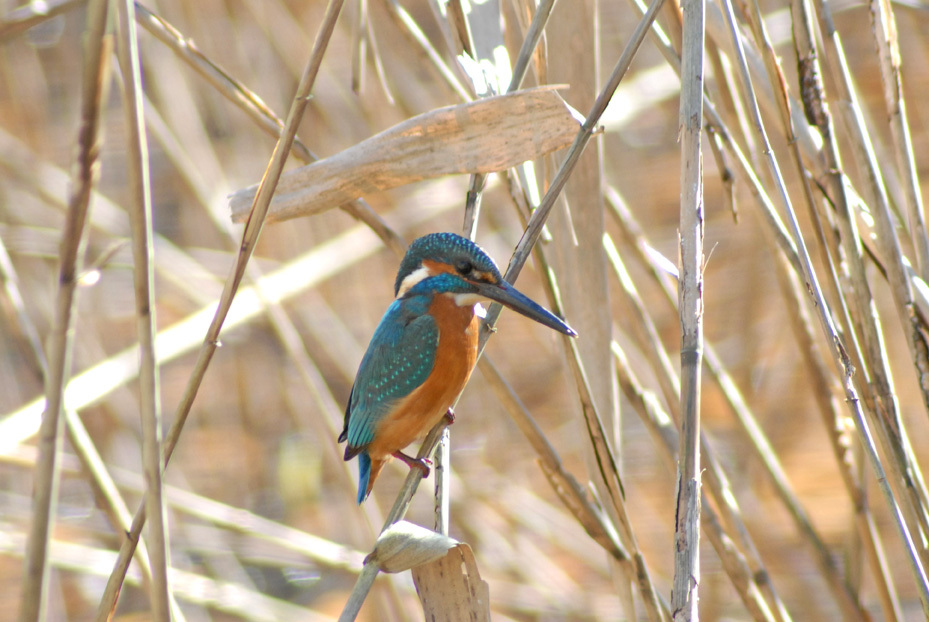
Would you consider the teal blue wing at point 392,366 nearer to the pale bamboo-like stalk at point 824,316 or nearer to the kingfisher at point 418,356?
the kingfisher at point 418,356

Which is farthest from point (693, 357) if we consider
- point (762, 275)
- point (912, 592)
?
point (912, 592)

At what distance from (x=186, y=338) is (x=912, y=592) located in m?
3.35

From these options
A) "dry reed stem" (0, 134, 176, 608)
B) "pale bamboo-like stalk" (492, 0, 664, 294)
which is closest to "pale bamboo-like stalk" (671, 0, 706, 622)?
"pale bamboo-like stalk" (492, 0, 664, 294)

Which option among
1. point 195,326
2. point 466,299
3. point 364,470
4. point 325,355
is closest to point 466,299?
point 466,299

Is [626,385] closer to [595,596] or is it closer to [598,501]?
[598,501]

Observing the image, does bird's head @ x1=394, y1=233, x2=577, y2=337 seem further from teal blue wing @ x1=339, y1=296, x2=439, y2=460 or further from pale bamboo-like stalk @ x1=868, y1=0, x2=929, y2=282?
pale bamboo-like stalk @ x1=868, y1=0, x2=929, y2=282

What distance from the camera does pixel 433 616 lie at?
146 centimetres

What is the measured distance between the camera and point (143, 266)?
4.05 feet

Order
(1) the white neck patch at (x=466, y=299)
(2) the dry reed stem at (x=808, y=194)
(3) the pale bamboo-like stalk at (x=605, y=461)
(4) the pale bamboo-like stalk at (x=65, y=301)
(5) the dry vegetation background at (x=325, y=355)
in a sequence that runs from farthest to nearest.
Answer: (5) the dry vegetation background at (x=325, y=355) < (1) the white neck patch at (x=466, y=299) < (3) the pale bamboo-like stalk at (x=605, y=461) < (2) the dry reed stem at (x=808, y=194) < (4) the pale bamboo-like stalk at (x=65, y=301)

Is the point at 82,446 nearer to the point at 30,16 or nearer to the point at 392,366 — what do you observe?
the point at 392,366

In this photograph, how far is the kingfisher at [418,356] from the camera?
200 centimetres

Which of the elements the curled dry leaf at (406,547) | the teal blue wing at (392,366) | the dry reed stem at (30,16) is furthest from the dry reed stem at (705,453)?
the dry reed stem at (30,16)

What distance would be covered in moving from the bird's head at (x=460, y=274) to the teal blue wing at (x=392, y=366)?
8cm

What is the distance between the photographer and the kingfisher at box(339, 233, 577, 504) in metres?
2.00
